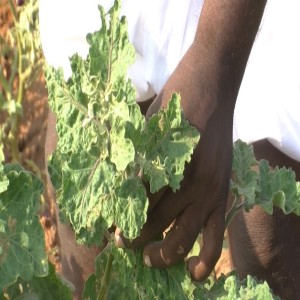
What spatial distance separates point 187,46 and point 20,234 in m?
0.69

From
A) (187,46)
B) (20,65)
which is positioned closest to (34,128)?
(20,65)

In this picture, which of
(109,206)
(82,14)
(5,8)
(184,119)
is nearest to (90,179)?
(109,206)

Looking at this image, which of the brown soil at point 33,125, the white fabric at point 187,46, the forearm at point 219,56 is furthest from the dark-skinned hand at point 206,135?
the brown soil at point 33,125

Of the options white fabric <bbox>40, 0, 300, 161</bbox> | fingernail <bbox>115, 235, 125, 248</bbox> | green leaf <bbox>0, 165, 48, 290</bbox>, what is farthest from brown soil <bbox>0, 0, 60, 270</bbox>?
green leaf <bbox>0, 165, 48, 290</bbox>

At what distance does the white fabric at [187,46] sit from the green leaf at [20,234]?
0.60 meters

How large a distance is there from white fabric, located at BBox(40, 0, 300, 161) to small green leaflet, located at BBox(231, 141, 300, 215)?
40 cm

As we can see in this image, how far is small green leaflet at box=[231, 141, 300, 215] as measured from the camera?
147 cm

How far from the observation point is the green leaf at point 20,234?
1314 millimetres

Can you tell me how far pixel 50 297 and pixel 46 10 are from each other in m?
0.65

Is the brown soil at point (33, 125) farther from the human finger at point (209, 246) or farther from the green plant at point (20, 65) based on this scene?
the human finger at point (209, 246)

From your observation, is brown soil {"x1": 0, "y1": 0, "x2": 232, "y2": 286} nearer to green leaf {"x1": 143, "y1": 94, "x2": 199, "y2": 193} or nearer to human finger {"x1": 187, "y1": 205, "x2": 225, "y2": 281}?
human finger {"x1": 187, "y1": 205, "x2": 225, "y2": 281}

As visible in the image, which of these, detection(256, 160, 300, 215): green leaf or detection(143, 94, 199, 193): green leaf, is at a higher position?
detection(143, 94, 199, 193): green leaf

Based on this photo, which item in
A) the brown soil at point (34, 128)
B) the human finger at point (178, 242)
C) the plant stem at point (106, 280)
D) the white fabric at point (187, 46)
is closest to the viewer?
the human finger at point (178, 242)

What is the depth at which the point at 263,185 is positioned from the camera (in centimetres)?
153
